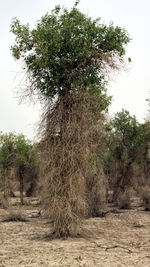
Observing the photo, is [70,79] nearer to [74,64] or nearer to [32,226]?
[74,64]

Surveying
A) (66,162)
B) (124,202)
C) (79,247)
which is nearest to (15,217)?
(66,162)

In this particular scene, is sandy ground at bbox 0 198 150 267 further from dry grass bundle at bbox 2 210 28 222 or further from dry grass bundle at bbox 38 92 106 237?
dry grass bundle at bbox 2 210 28 222

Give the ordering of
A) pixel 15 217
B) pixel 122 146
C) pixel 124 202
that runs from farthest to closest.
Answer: pixel 122 146
pixel 124 202
pixel 15 217

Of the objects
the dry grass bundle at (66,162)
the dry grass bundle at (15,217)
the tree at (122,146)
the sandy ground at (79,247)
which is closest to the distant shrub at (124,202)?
the tree at (122,146)

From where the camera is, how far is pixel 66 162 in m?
11.0

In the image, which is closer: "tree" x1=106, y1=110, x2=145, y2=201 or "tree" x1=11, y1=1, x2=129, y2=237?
"tree" x1=11, y1=1, x2=129, y2=237

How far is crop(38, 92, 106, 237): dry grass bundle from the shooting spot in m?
10.9

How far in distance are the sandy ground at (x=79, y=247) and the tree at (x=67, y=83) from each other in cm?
100

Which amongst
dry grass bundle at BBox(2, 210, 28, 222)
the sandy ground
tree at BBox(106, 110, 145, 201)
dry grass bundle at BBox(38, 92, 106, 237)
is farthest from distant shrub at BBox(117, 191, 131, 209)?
dry grass bundle at BBox(38, 92, 106, 237)

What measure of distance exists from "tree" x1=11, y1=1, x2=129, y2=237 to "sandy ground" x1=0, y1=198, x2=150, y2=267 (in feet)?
3.29

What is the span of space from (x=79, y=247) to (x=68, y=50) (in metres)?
5.96

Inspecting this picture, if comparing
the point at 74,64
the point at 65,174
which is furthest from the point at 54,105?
the point at 65,174

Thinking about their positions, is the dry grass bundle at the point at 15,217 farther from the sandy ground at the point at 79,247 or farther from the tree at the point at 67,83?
the tree at the point at 67,83

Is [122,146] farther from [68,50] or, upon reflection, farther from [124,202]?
[68,50]
